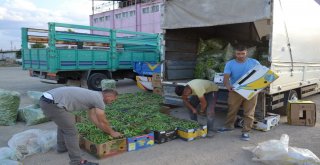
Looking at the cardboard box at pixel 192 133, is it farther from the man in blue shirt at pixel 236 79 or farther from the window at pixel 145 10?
the window at pixel 145 10

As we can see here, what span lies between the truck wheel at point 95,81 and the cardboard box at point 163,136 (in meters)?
6.47

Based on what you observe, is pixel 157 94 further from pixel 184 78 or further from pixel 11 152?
pixel 11 152

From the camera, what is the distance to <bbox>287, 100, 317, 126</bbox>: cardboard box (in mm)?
6027

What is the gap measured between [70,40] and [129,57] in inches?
113

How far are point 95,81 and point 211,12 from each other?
20.8 ft

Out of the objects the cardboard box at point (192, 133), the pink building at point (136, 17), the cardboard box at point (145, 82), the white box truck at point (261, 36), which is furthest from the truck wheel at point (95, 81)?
the pink building at point (136, 17)

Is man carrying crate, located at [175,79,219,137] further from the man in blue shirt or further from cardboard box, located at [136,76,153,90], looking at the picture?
cardboard box, located at [136,76,153,90]

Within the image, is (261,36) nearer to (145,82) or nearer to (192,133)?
(145,82)

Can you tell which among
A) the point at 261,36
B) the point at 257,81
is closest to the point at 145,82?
the point at 261,36

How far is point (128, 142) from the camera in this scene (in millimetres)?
4480

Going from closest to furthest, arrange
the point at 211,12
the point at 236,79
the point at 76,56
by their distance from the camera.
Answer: the point at 236,79 → the point at 211,12 → the point at 76,56

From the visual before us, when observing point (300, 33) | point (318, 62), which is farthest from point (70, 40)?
point (318, 62)

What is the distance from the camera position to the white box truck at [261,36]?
5406 millimetres

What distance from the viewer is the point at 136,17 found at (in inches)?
1388
